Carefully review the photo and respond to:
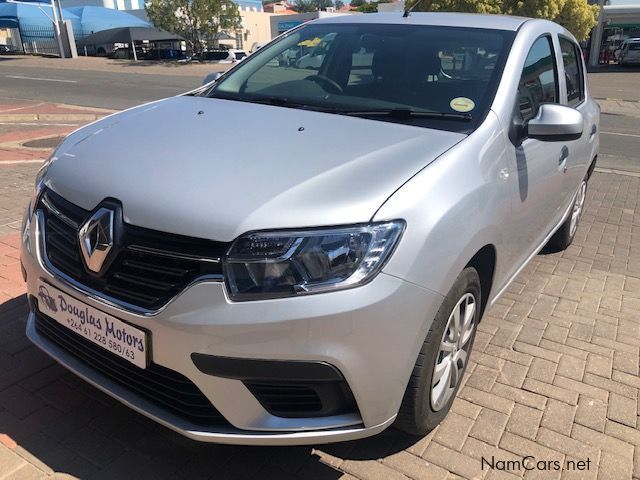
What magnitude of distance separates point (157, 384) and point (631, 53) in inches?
1470

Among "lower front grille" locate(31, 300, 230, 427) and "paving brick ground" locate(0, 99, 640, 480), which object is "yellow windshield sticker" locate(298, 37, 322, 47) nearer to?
"paving brick ground" locate(0, 99, 640, 480)

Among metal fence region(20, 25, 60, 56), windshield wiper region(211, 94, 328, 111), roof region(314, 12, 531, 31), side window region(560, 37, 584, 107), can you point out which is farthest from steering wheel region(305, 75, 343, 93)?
metal fence region(20, 25, 60, 56)

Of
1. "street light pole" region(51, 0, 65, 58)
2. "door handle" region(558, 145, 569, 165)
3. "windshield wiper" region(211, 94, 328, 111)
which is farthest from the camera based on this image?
"street light pole" region(51, 0, 65, 58)

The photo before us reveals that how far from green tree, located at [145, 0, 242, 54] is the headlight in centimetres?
3432

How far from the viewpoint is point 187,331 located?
179 centimetres

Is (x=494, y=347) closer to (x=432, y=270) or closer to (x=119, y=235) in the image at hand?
(x=432, y=270)

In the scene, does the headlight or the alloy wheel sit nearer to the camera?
the headlight

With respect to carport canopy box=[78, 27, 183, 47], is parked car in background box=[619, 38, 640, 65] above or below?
below

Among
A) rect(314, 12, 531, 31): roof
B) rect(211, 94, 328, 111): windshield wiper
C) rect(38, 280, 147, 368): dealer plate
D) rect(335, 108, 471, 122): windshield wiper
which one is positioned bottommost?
rect(38, 280, 147, 368): dealer plate

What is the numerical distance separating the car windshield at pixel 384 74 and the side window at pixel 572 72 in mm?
1027

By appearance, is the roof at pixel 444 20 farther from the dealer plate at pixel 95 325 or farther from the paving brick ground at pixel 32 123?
the paving brick ground at pixel 32 123

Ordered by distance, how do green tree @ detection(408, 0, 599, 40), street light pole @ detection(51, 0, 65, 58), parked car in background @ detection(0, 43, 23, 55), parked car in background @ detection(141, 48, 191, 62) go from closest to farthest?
green tree @ detection(408, 0, 599, 40) → street light pole @ detection(51, 0, 65, 58) → parked car in background @ detection(141, 48, 191, 62) → parked car in background @ detection(0, 43, 23, 55)

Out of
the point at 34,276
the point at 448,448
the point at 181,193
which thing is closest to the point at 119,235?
the point at 181,193

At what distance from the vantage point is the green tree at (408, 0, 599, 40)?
22844mm
